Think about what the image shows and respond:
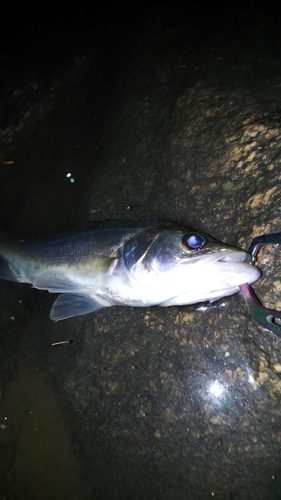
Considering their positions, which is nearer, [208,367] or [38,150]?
[208,367]

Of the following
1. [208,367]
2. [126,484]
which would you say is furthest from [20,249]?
[126,484]

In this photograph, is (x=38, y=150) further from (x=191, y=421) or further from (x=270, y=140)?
(x=191, y=421)

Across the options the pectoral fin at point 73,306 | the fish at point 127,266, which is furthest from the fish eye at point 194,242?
the pectoral fin at point 73,306

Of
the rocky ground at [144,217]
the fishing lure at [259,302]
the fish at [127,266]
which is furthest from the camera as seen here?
the rocky ground at [144,217]

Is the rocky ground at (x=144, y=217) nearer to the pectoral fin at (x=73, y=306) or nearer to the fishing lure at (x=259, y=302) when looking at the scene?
the fishing lure at (x=259, y=302)

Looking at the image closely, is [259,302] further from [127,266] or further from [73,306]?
[73,306]

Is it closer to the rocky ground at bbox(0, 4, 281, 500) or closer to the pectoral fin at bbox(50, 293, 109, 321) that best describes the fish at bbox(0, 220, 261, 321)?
the pectoral fin at bbox(50, 293, 109, 321)

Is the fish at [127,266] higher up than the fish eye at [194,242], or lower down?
lower down
